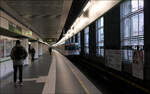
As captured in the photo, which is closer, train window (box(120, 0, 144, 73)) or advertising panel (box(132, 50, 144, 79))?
advertising panel (box(132, 50, 144, 79))

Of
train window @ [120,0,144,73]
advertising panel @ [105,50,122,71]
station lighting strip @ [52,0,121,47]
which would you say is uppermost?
station lighting strip @ [52,0,121,47]

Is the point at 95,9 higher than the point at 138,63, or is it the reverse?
the point at 95,9

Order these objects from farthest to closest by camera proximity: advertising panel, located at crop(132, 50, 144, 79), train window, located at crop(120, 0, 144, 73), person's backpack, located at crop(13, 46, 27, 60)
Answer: person's backpack, located at crop(13, 46, 27, 60), train window, located at crop(120, 0, 144, 73), advertising panel, located at crop(132, 50, 144, 79)

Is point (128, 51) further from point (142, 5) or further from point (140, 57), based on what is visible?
point (142, 5)

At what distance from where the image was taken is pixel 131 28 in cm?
402

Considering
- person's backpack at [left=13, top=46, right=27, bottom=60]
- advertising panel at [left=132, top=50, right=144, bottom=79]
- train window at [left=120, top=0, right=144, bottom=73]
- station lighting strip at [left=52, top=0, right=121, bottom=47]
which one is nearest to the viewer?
advertising panel at [left=132, top=50, right=144, bottom=79]

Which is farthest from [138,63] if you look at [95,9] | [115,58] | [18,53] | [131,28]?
[18,53]

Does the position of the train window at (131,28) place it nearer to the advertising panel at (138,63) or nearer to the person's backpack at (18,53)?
the advertising panel at (138,63)

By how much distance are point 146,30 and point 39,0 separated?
4115mm

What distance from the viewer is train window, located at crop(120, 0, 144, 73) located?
11.5ft

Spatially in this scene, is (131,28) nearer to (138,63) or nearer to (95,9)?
(138,63)

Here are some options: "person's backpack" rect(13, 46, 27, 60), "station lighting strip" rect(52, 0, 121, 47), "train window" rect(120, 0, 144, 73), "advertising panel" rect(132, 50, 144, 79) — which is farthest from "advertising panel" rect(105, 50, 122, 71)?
"person's backpack" rect(13, 46, 27, 60)

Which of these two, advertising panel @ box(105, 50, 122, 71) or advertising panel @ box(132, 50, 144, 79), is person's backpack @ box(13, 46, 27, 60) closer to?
advertising panel @ box(105, 50, 122, 71)

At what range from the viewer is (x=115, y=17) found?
4.98 metres
